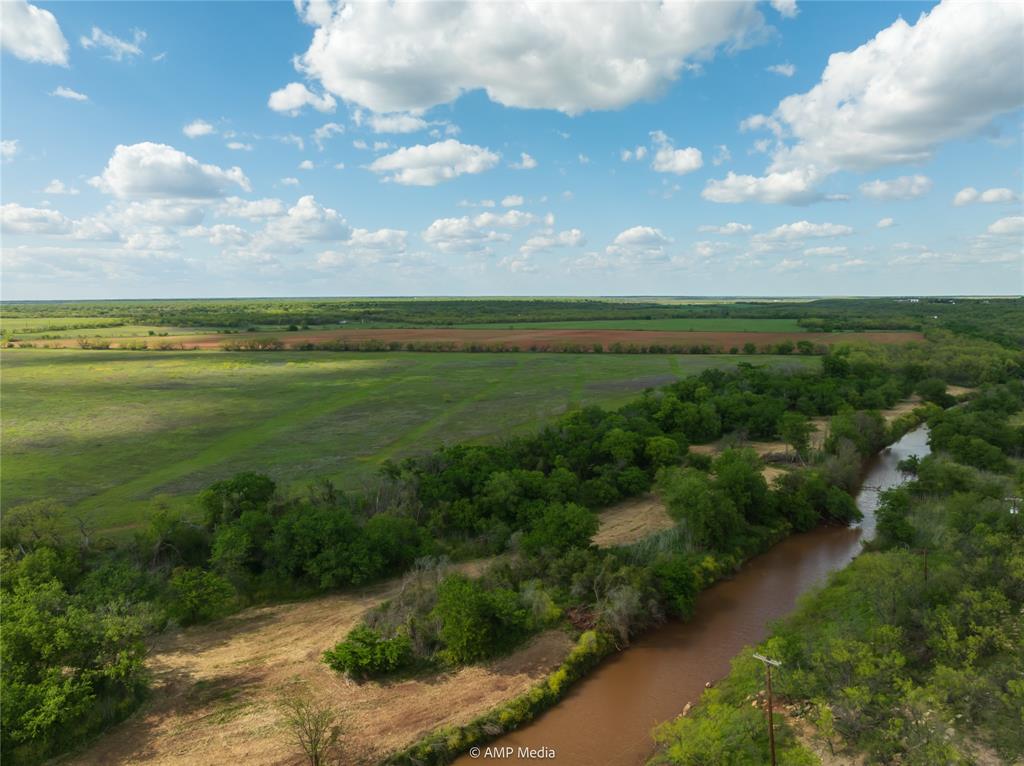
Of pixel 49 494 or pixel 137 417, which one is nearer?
pixel 49 494

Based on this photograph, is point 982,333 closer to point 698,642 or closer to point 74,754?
point 698,642

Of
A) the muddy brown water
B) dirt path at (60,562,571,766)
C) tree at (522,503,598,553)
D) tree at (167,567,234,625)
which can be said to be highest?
tree at (522,503,598,553)

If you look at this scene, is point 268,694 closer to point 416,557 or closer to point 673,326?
point 416,557

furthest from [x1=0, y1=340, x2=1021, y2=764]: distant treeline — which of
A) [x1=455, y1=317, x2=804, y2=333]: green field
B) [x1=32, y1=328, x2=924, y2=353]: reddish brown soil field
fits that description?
[x1=455, y1=317, x2=804, y2=333]: green field

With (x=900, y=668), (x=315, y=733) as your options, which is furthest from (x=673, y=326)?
(x=315, y=733)

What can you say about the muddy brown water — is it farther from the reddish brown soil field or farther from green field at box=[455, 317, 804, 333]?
green field at box=[455, 317, 804, 333]

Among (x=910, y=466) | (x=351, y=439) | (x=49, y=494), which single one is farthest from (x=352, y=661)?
(x=910, y=466)
